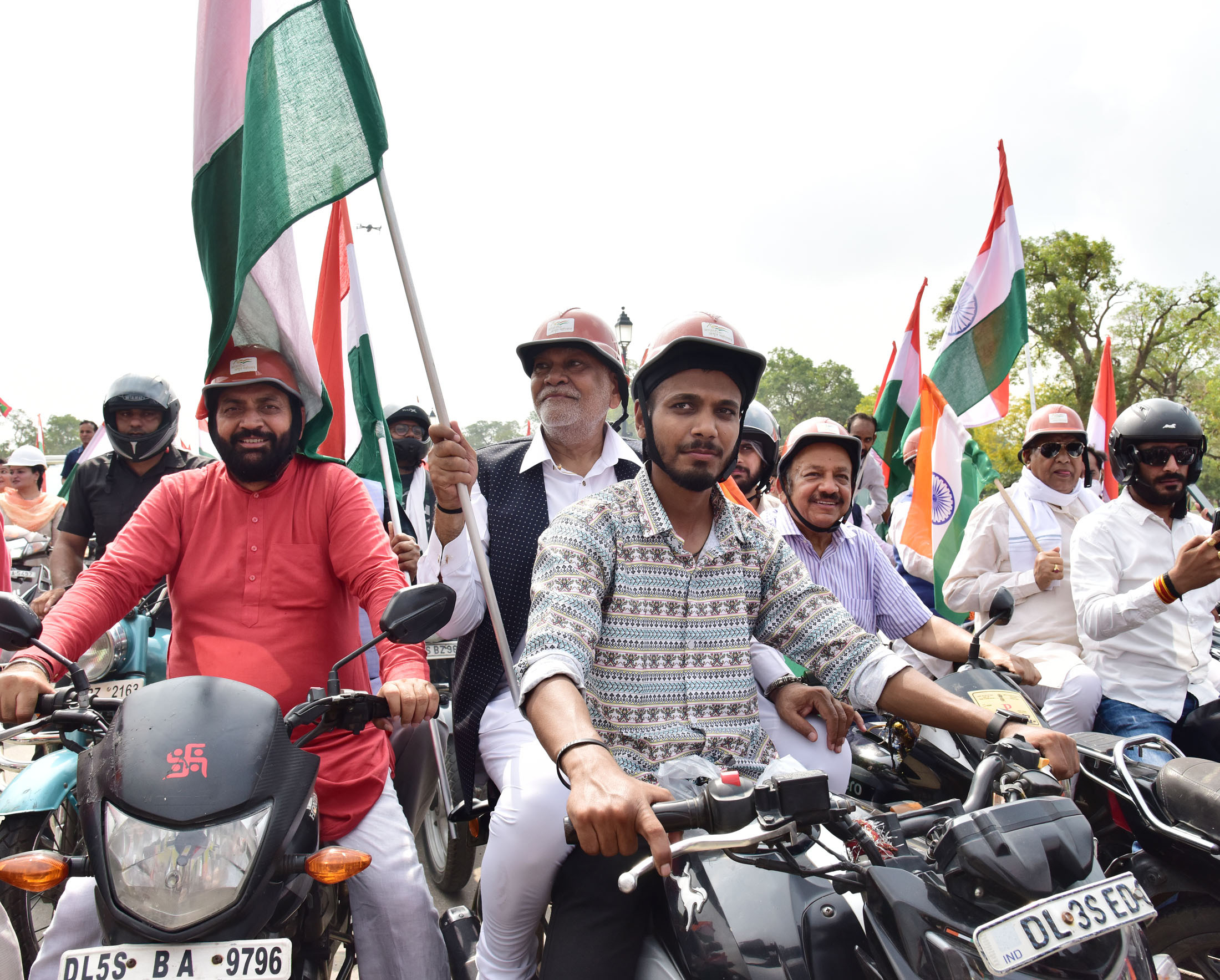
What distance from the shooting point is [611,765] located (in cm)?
157

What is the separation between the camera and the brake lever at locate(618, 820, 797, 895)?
1.29 metres

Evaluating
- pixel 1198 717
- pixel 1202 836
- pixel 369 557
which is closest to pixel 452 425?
pixel 369 557

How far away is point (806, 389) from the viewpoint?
99688 mm

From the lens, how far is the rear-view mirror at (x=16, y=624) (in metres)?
2.04

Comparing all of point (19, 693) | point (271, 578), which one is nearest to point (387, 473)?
point (271, 578)

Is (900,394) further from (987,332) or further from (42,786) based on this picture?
(42,786)

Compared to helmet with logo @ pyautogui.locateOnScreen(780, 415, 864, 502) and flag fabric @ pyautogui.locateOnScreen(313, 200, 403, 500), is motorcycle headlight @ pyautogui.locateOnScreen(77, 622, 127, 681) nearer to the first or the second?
flag fabric @ pyautogui.locateOnScreen(313, 200, 403, 500)

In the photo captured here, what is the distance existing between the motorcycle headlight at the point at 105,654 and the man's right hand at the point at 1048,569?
180 inches

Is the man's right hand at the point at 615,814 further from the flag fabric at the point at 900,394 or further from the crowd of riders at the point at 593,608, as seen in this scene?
the flag fabric at the point at 900,394

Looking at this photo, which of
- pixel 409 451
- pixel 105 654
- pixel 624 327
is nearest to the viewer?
pixel 105 654

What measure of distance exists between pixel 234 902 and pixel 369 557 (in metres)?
1.26

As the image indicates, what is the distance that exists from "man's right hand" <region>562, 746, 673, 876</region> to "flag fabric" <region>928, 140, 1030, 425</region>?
17.9 ft

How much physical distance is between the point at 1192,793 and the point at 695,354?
80.7 inches

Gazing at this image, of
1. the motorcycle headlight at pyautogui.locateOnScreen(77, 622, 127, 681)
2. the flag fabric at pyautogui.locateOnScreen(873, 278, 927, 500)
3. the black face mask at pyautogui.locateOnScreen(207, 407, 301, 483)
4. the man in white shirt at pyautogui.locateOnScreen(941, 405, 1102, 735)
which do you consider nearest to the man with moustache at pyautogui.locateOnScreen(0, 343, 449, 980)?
the black face mask at pyautogui.locateOnScreen(207, 407, 301, 483)
